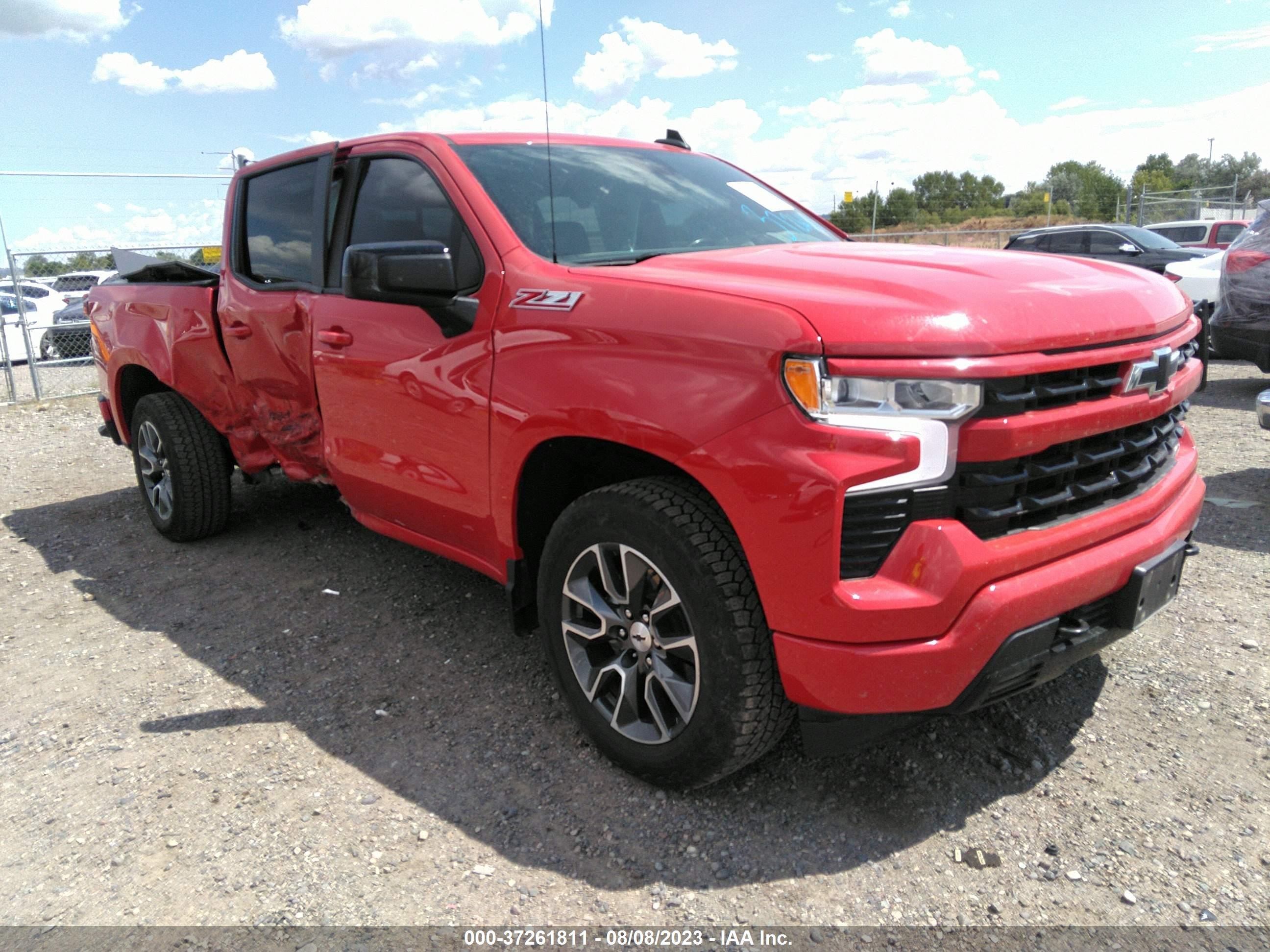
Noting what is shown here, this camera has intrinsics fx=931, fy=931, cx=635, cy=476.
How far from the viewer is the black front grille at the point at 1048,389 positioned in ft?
6.97

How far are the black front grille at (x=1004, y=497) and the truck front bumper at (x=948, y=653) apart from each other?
0.46 feet

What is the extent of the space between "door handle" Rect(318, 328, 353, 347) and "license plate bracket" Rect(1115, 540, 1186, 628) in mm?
2695

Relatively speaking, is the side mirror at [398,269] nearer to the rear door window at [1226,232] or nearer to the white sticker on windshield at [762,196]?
the white sticker on windshield at [762,196]

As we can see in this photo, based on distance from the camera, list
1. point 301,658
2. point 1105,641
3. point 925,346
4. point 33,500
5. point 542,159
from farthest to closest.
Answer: point 33,500
point 301,658
point 542,159
point 1105,641
point 925,346

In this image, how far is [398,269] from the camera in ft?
9.27

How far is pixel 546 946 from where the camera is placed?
2.20 m

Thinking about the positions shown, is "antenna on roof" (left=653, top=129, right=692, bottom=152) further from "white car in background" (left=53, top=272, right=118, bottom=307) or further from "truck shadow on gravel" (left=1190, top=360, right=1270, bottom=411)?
"white car in background" (left=53, top=272, right=118, bottom=307)

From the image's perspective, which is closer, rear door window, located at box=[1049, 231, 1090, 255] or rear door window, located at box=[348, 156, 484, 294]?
rear door window, located at box=[348, 156, 484, 294]

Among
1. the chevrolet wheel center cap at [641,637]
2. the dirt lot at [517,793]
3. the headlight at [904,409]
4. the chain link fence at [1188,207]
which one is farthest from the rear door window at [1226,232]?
the chevrolet wheel center cap at [641,637]

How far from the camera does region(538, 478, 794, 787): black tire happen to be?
2.33m

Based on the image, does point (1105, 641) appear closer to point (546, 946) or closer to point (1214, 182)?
point (546, 946)

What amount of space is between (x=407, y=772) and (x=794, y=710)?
1.24m

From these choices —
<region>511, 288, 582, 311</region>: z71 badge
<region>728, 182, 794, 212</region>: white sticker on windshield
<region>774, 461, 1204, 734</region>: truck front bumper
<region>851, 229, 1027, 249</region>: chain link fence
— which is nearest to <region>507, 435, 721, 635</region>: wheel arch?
<region>511, 288, 582, 311</region>: z71 badge

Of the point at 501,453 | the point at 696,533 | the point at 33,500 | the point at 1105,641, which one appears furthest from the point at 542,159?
the point at 33,500
